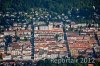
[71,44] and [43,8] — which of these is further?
[43,8]

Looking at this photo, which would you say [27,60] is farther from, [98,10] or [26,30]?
[98,10]

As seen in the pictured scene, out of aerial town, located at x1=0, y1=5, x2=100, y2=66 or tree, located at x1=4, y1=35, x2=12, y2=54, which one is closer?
aerial town, located at x1=0, y1=5, x2=100, y2=66

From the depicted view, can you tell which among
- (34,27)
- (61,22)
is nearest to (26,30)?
(34,27)

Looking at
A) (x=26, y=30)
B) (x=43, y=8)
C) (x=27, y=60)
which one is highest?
(x=43, y=8)

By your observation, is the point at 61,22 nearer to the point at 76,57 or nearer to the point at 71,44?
the point at 71,44

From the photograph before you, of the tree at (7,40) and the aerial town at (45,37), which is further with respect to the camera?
the tree at (7,40)

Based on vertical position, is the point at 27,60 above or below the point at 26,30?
below

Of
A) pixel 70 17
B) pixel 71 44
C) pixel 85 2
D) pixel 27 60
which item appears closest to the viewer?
pixel 27 60

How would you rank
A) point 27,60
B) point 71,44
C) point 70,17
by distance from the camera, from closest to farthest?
point 27,60, point 71,44, point 70,17

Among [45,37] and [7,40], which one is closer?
[7,40]

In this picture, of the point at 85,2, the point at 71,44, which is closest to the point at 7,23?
the point at 71,44
